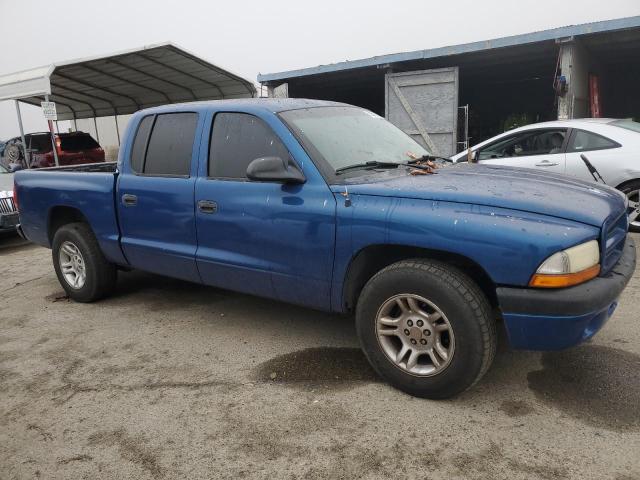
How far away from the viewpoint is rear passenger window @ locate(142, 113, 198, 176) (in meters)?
3.99

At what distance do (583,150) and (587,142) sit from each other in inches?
4.9

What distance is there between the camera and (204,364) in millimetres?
3576

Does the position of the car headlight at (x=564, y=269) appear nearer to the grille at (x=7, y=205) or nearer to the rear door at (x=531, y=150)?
the rear door at (x=531, y=150)

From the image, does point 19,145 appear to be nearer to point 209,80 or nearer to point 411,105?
point 209,80

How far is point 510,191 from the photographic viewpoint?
113 inches

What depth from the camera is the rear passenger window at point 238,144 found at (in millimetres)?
3553

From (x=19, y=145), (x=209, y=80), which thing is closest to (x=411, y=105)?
(x=209, y=80)

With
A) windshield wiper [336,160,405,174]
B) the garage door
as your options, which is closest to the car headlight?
windshield wiper [336,160,405,174]

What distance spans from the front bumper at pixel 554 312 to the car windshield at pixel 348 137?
140cm

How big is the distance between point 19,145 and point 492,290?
1656 cm

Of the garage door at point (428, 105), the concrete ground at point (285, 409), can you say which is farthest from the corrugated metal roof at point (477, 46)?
the concrete ground at point (285, 409)

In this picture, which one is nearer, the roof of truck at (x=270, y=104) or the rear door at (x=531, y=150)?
the roof of truck at (x=270, y=104)

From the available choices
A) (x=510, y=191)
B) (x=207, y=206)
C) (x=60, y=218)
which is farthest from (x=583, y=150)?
(x=60, y=218)

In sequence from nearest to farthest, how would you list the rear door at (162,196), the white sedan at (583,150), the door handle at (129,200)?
the rear door at (162,196), the door handle at (129,200), the white sedan at (583,150)
